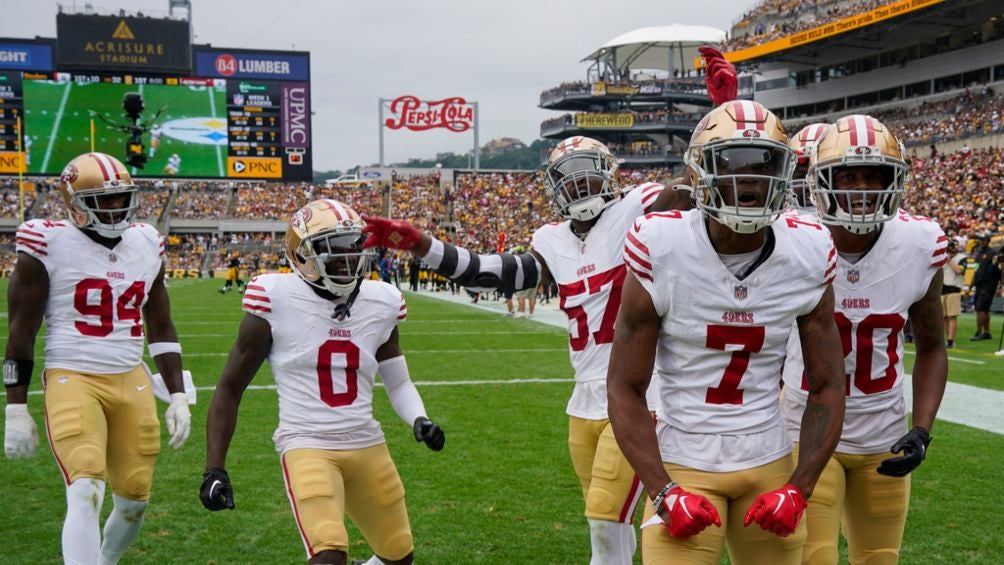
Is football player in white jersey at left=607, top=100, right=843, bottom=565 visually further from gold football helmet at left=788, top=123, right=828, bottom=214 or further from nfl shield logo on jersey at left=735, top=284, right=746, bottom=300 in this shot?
gold football helmet at left=788, top=123, right=828, bottom=214

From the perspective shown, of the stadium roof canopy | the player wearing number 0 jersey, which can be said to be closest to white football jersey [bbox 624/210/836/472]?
the player wearing number 0 jersey

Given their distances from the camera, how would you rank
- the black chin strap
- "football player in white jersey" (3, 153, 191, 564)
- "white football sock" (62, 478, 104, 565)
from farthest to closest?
"football player in white jersey" (3, 153, 191, 564) → "white football sock" (62, 478, 104, 565) → the black chin strap

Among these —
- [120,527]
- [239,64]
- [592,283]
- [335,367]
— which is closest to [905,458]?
[592,283]

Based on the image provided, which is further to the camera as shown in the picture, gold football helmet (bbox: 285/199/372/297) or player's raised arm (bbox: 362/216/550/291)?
gold football helmet (bbox: 285/199/372/297)

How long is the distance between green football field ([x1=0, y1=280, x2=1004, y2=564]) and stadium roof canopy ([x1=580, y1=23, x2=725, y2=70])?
2149 inches

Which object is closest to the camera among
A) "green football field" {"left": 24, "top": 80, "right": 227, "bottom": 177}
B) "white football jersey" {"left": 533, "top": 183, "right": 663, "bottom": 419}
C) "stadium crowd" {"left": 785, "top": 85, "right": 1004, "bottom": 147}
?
"white football jersey" {"left": 533, "top": 183, "right": 663, "bottom": 419}

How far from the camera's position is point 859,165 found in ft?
10.5

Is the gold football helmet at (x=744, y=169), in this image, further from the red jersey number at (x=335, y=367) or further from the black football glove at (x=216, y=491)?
the black football glove at (x=216, y=491)

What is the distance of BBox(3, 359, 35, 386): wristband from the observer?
425cm

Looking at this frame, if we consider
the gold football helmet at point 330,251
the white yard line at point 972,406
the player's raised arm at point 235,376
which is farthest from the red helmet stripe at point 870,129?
the white yard line at point 972,406

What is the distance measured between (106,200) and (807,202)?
340 cm

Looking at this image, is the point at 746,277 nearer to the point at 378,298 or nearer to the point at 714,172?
the point at 714,172

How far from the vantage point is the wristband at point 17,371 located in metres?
4.25

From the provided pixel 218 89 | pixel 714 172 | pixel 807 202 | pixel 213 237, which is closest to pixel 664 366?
pixel 714 172
